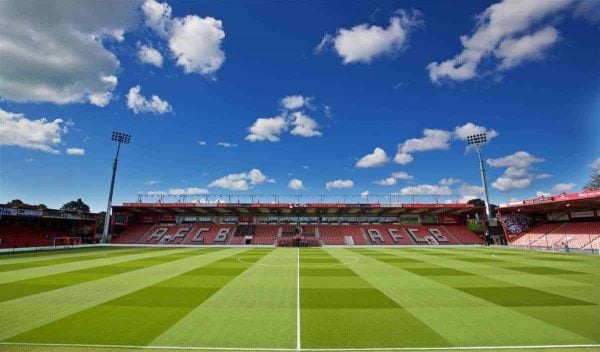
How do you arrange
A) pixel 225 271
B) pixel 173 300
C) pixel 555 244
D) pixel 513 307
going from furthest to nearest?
pixel 555 244 → pixel 225 271 → pixel 173 300 → pixel 513 307

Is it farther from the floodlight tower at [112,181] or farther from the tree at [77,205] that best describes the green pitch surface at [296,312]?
the tree at [77,205]

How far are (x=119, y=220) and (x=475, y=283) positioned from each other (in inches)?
2656

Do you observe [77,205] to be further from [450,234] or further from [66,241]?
[450,234]

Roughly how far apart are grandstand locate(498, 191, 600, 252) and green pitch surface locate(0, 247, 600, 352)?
102 ft

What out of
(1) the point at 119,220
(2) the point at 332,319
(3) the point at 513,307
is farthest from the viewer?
(1) the point at 119,220

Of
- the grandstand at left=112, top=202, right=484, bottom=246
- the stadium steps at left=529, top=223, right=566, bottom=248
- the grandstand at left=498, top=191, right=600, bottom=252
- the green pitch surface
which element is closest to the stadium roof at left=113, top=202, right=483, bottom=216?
the grandstand at left=112, top=202, right=484, bottom=246

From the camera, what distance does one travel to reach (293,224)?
67188 mm

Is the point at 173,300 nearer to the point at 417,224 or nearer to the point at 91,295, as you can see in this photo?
the point at 91,295

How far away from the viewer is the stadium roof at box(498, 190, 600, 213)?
134 ft

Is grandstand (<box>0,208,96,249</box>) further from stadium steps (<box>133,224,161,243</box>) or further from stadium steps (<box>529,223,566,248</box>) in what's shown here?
stadium steps (<box>529,223,566,248</box>)

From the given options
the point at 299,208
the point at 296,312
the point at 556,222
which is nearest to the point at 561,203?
the point at 556,222

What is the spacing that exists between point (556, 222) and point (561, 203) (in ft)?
36.9

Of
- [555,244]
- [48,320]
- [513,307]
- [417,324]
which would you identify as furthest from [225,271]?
[555,244]

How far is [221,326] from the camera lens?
32.2 ft
